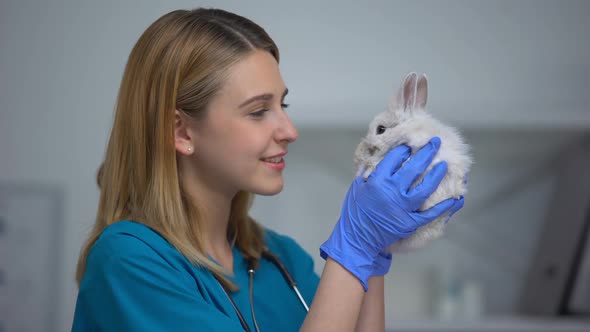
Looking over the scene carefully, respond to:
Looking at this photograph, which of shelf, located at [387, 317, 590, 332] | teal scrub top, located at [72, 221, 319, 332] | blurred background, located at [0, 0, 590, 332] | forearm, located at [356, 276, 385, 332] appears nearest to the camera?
teal scrub top, located at [72, 221, 319, 332]

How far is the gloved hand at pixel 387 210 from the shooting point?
1.00m

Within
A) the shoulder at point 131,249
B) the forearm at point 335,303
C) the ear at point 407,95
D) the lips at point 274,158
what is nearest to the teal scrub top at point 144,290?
the shoulder at point 131,249

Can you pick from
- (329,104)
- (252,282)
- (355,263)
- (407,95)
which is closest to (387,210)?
(355,263)

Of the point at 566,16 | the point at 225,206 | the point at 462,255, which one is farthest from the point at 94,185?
the point at 566,16

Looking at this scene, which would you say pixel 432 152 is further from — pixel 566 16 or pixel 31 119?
pixel 31 119

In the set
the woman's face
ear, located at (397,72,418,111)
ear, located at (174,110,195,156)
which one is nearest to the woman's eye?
the woman's face

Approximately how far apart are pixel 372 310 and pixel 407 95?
0.42 metres

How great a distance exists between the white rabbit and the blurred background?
1.05 metres

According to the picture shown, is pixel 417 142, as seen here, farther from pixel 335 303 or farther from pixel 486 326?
pixel 486 326

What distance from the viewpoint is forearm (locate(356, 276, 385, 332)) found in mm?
1167

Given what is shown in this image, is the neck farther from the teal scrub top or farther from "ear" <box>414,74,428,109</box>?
"ear" <box>414,74,428,109</box>

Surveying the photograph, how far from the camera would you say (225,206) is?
1.21m

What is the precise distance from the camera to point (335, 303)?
0.97 meters

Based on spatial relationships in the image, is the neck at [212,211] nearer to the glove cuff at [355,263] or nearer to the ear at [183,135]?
the ear at [183,135]
